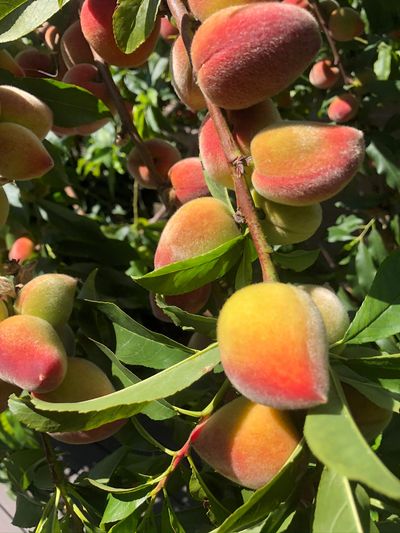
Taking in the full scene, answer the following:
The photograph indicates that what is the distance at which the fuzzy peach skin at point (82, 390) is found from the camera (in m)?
0.66

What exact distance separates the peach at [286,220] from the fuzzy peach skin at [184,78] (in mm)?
182

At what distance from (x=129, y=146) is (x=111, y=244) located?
7.3 inches

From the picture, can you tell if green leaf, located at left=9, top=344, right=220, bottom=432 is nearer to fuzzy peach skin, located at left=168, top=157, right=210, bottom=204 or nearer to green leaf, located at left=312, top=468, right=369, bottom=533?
green leaf, located at left=312, top=468, right=369, bottom=533

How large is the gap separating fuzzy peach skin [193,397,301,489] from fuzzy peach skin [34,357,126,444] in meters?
0.19

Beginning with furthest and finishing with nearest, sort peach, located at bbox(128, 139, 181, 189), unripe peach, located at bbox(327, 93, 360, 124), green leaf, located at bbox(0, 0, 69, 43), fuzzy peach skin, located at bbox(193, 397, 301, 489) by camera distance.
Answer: unripe peach, located at bbox(327, 93, 360, 124)
peach, located at bbox(128, 139, 181, 189)
green leaf, located at bbox(0, 0, 69, 43)
fuzzy peach skin, located at bbox(193, 397, 301, 489)

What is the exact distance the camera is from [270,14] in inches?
21.7

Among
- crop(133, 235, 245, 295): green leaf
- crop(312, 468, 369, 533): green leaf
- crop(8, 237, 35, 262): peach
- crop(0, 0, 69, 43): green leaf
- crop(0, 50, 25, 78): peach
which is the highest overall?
crop(0, 0, 69, 43): green leaf

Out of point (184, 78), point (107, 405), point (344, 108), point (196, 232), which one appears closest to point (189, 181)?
point (184, 78)

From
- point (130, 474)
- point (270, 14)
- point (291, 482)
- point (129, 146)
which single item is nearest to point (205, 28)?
point (270, 14)

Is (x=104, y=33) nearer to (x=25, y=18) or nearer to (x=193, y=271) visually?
(x=25, y=18)

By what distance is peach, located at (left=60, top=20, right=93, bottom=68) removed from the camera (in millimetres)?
975

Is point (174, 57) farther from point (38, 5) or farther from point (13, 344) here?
point (13, 344)

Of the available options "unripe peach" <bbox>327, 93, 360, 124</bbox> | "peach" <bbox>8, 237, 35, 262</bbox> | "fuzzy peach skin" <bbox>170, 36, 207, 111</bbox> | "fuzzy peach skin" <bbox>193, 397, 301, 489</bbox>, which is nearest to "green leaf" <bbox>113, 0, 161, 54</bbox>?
"fuzzy peach skin" <bbox>170, 36, 207, 111</bbox>

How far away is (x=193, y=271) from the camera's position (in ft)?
1.95
